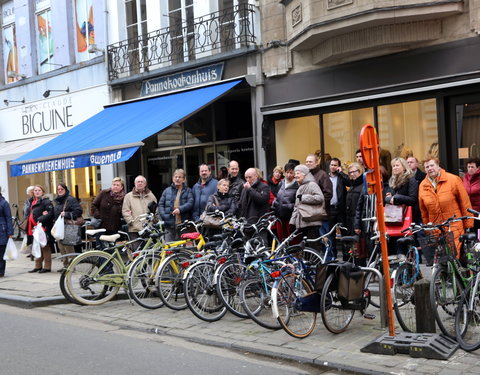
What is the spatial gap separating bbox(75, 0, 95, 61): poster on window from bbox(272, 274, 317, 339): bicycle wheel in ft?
41.4

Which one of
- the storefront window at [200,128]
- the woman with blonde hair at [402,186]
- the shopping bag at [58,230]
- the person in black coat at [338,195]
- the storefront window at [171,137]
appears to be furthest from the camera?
the storefront window at [171,137]

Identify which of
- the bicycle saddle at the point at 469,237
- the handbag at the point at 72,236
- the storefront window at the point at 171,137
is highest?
the storefront window at the point at 171,137

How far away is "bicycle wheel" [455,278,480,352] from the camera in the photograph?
5566 mm

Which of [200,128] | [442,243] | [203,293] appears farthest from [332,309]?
[200,128]

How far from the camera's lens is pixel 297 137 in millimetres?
12820

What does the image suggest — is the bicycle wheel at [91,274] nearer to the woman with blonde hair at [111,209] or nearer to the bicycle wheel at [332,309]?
the woman with blonde hair at [111,209]

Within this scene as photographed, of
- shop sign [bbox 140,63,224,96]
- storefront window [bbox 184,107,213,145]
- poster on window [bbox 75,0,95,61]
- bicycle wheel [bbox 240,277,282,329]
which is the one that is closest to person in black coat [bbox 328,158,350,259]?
bicycle wheel [bbox 240,277,282,329]

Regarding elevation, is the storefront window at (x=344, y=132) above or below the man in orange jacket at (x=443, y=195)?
above

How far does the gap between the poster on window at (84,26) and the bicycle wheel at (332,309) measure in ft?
42.5

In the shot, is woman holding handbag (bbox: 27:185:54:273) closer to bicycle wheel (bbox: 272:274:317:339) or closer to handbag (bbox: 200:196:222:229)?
handbag (bbox: 200:196:222:229)

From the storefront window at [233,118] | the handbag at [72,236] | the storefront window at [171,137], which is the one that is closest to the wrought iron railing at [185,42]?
the storefront window at [233,118]

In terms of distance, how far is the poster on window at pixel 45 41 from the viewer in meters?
19.0

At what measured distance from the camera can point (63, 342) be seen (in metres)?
6.67

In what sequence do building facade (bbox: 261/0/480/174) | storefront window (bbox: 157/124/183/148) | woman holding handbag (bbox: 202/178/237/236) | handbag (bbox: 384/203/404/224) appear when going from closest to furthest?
handbag (bbox: 384/203/404/224) < woman holding handbag (bbox: 202/178/237/236) < building facade (bbox: 261/0/480/174) < storefront window (bbox: 157/124/183/148)
